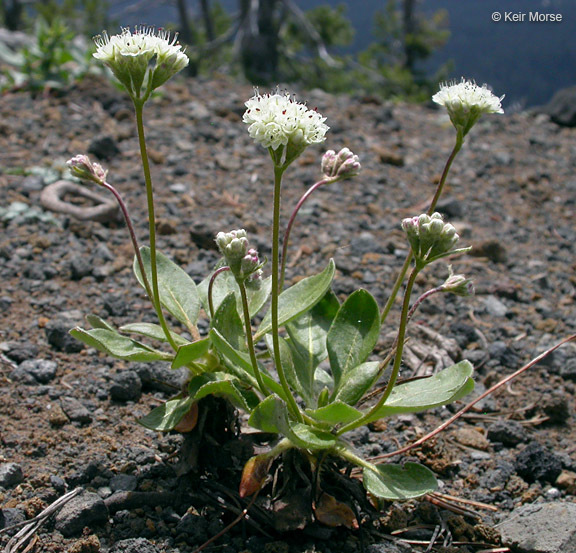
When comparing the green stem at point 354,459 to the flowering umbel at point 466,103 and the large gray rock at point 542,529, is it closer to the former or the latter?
the large gray rock at point 542,529

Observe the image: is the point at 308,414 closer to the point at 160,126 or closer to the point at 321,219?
the point at 321,219

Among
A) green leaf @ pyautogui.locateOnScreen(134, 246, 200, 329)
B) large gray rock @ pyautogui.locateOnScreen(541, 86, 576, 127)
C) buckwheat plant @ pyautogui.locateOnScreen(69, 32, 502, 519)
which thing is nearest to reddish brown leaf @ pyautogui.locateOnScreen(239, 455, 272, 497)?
buckwheat plant @ pyautogui.locateOnScreen(69, 32, 502, 519)

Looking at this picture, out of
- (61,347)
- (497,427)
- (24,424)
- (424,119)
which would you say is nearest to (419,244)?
(497,427)

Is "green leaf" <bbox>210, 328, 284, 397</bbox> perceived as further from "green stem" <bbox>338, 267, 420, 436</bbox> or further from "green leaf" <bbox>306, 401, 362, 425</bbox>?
"green stem" <bbox>338, 267, 420, 436</bbox>

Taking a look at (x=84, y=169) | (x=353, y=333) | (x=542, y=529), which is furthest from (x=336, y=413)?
(x=84, y=169)

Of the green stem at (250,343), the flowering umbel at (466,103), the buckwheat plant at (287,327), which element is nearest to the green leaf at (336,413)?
the buckwheat plant at (287,327)

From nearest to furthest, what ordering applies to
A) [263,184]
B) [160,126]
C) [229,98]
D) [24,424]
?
[24,424] < [263,184] < [160,126] < [229,98]
